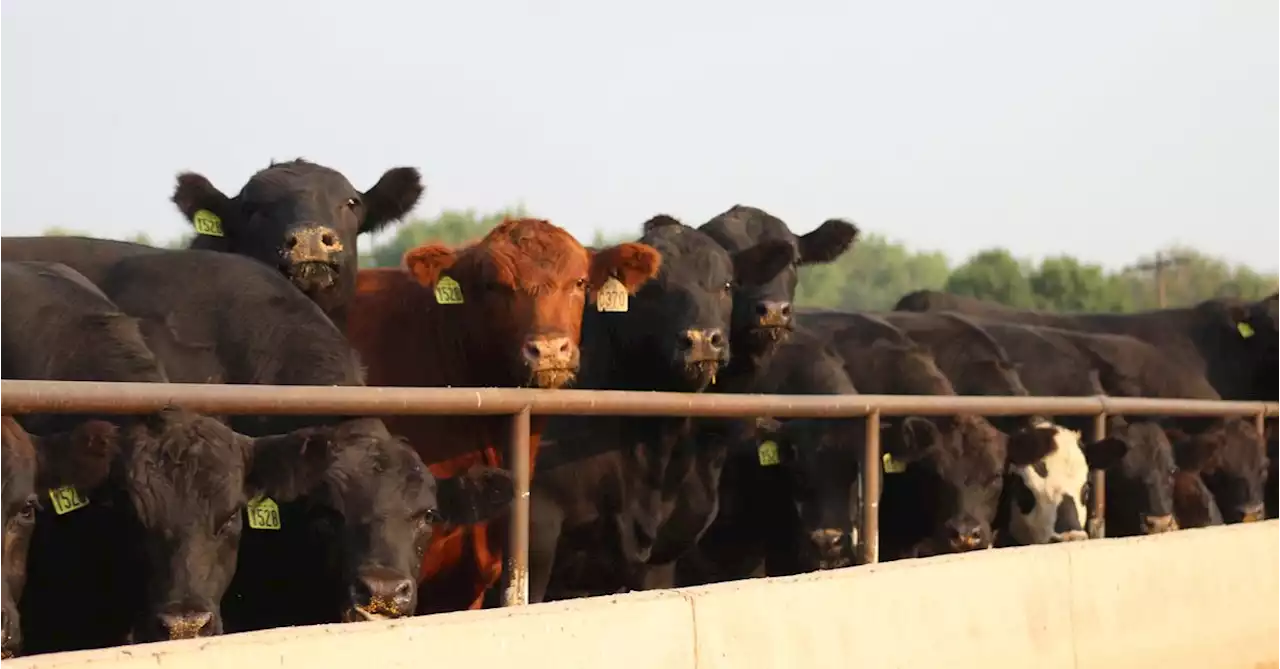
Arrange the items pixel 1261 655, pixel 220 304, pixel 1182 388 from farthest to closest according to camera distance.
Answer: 1. pixel 1182 388
2. pixel 1261 655
3. pixel 220 304

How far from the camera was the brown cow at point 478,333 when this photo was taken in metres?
8.04

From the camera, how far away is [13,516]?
18.2ft

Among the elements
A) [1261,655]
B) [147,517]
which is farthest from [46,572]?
[1261,655]

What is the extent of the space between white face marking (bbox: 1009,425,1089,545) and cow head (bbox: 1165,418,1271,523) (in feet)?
6.64

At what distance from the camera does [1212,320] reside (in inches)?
627

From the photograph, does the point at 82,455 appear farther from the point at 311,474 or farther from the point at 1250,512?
the point at 1250,512

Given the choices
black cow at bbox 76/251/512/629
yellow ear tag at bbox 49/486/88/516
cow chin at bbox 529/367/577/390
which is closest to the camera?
yellow ear tag at bbox 49/486/88/516

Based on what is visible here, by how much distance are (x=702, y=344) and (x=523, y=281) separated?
93 centimetres

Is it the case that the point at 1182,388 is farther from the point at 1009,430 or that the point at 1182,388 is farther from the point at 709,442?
the point at 709,442

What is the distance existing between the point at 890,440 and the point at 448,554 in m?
2.91

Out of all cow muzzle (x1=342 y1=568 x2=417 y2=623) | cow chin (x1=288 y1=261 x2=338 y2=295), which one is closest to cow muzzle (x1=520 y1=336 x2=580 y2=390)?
cow chin (x1=288 y1=261 x2=338 y2=295)

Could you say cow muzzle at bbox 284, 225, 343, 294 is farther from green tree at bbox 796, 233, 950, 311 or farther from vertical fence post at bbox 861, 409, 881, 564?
green tree at bbox 796, 233, 950, 311

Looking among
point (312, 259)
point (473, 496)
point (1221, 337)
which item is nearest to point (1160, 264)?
point (1221, 337)

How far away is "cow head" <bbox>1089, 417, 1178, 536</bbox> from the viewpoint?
11.8 meters
